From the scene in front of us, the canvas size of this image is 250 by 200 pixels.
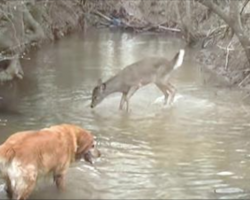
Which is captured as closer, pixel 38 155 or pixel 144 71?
pixel 38 155

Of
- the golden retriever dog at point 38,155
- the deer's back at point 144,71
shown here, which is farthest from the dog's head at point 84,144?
the deer's back at point 144,71

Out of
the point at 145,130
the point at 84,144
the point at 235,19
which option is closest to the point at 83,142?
the point at 84,144

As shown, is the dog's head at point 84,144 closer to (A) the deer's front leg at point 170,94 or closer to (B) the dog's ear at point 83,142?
(B) the dog's ear at point 83,142

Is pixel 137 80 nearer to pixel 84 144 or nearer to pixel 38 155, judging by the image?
→ pixel 84 144

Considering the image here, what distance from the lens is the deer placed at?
47.6 feet

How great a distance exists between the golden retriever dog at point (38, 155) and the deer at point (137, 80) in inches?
243

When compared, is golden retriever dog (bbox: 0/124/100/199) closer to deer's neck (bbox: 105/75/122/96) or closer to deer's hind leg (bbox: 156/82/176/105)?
deer's neck (bbox: 105/75/122/96)

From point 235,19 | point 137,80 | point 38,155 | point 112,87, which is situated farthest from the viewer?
point 235,19

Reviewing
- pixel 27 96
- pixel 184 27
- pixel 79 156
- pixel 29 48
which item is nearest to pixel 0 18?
pixel 27 96

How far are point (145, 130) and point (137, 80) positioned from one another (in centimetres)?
272

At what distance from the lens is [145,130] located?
1224cm

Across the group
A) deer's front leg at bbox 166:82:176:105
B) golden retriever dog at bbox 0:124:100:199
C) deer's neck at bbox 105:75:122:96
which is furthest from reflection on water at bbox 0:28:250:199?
golden retriever dog at bbox 0:124:100:199

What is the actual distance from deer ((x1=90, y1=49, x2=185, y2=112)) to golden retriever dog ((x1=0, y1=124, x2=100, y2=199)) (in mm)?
6184

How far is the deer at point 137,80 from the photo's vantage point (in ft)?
47.6
